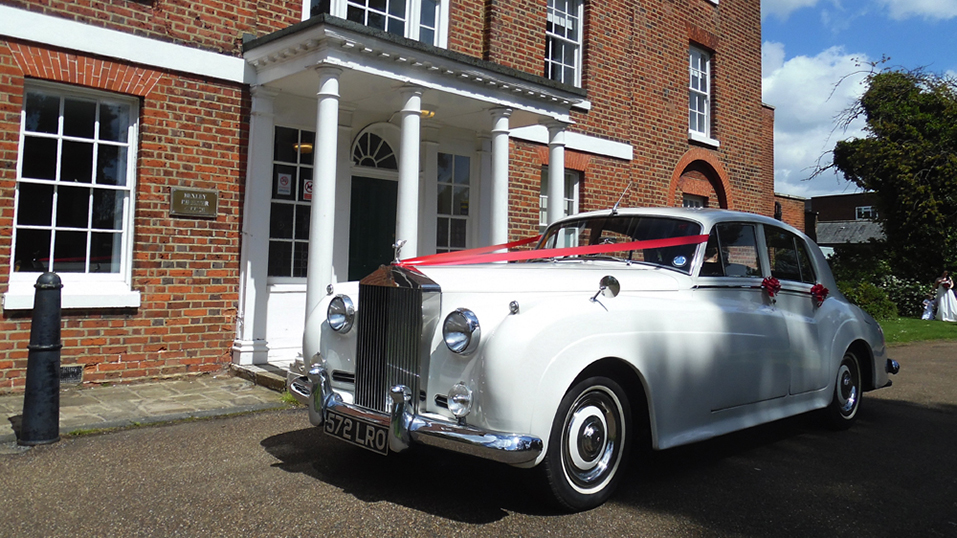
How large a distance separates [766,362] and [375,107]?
5.42 metres

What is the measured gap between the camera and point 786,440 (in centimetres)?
515

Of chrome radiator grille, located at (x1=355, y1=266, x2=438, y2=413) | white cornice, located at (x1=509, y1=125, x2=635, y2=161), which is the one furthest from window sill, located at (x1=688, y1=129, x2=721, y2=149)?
chrome radiator grille, located at (x1=355, y1=266, x2=438, y2=413)

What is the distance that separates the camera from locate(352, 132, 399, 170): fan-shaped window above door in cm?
841

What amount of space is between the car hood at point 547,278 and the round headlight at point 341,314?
0.48 meters

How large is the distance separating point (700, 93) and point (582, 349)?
11058mm

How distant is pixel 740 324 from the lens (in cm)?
438

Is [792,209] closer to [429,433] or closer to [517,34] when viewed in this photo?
[517,34]

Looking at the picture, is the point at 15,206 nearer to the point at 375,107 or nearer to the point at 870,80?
the point at 375,107

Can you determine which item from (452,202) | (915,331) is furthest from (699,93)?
(452,202)

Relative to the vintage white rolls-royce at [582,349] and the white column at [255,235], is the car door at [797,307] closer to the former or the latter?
the vintage white rolls-royce at [582,349]

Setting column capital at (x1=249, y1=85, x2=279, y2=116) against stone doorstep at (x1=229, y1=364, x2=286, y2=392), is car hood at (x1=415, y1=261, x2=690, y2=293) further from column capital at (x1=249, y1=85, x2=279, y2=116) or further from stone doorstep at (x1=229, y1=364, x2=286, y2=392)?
column capital at (x1=249, y1=85, x2=279, y2=116)

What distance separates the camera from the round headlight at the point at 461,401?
3217 millimetres

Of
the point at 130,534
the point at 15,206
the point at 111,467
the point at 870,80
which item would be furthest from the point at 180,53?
the point at 870,80

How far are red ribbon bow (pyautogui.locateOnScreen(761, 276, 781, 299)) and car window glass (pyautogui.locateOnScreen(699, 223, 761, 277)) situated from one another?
7 cm
